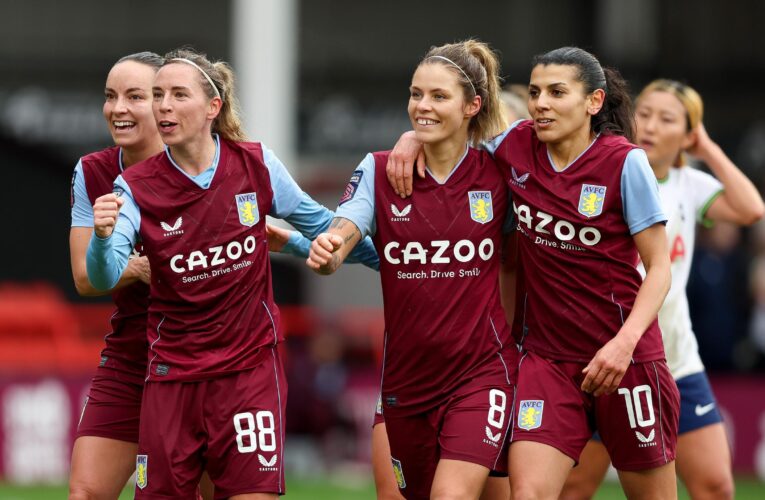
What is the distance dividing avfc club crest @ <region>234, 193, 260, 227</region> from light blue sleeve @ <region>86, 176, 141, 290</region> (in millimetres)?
415

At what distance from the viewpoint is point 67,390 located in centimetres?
1269

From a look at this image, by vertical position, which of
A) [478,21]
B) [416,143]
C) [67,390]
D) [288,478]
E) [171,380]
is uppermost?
[478,21]

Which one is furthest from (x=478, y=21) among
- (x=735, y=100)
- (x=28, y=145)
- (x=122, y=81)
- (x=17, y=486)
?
(x=122, y=81)

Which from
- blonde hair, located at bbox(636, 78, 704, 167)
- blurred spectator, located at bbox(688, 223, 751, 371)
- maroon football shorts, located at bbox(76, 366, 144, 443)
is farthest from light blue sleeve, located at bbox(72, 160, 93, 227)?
blurred spectator, located at bbox(688, 223, 751, 371)

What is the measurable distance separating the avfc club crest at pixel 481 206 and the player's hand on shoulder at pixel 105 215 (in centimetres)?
148

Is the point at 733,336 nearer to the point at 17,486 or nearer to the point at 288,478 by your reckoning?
the point at 288,478

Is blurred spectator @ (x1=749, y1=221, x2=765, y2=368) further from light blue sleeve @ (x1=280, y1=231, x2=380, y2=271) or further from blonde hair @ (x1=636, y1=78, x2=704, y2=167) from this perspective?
light blue sleeve @ (x1=280, y1=231, x2=380, y2=271)

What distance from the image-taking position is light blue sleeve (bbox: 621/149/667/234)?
586 centimetres

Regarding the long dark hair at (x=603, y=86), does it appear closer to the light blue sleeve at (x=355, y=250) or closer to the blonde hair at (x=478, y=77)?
the blonde hair at (x=478, y=77)

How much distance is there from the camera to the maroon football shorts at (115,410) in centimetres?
637

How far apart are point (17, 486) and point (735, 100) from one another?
1340 centimetres

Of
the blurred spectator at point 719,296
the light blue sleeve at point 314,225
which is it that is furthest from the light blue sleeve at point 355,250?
the blurred spectator at point 719,296

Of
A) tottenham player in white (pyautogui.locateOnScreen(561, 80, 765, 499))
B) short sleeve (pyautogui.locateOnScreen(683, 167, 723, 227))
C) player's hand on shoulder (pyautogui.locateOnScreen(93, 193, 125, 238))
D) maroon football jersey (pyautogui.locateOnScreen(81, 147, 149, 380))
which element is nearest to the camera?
player's hand on shoulder (pyautogui.locateOnScreen(93, 193, 125, 238))

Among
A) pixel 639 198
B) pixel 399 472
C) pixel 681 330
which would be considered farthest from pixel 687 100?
pixel 399 472
